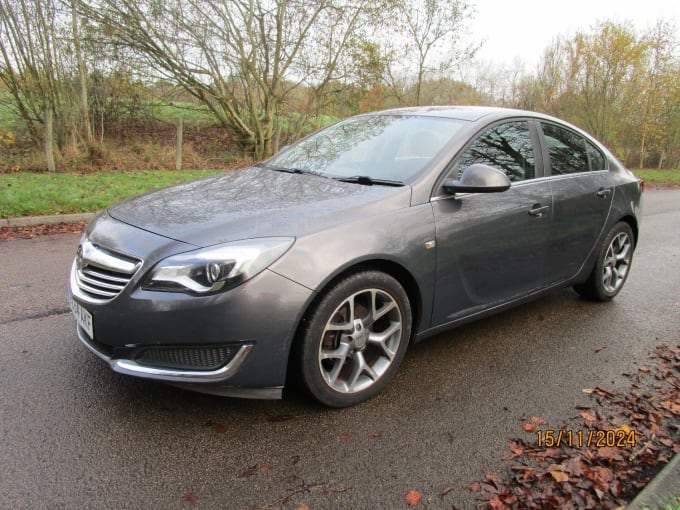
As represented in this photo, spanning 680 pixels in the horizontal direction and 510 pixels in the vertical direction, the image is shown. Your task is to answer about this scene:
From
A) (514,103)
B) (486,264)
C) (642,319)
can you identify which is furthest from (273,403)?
(514,103)

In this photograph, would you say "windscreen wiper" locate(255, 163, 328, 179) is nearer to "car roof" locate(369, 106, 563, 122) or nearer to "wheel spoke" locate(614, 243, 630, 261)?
"car roof" locate(369, 106, 563, 122)

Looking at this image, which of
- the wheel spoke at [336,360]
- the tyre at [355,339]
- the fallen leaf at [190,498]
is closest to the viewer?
→ the fallen leaf at [190,498]

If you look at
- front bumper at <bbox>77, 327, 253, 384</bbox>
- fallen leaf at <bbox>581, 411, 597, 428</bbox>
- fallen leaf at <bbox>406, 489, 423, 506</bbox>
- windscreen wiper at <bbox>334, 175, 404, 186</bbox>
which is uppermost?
windscreen wiper at <bbox>334, 175, 404, 186</bbox>

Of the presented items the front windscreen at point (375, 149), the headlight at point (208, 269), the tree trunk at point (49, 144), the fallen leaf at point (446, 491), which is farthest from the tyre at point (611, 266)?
the tree trunk at point (49, 144)

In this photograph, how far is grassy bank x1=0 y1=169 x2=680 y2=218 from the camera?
7465mm

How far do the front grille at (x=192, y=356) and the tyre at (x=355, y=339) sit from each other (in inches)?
14.7

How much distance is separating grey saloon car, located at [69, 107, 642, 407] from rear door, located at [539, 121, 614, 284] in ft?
0.05

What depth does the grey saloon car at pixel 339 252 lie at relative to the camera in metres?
2.25

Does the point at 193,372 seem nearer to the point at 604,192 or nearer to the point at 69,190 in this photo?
the point at 604,192

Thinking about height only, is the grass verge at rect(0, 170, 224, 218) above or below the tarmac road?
above

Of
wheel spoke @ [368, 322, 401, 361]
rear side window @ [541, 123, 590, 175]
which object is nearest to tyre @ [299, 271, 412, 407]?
wheel spoke @ [368, 322, 401, 361]

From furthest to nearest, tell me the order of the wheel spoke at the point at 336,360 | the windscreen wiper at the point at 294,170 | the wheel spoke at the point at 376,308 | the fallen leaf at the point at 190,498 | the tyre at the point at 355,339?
the windscreen wiper at the point at 294,170 < the wheel spoke at the point at 376,308 < the wheel spoke at the point at 336,360 < the tyre at the point at 355,339 < the fallen leaf at the point at 190,498

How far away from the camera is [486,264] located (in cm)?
315
